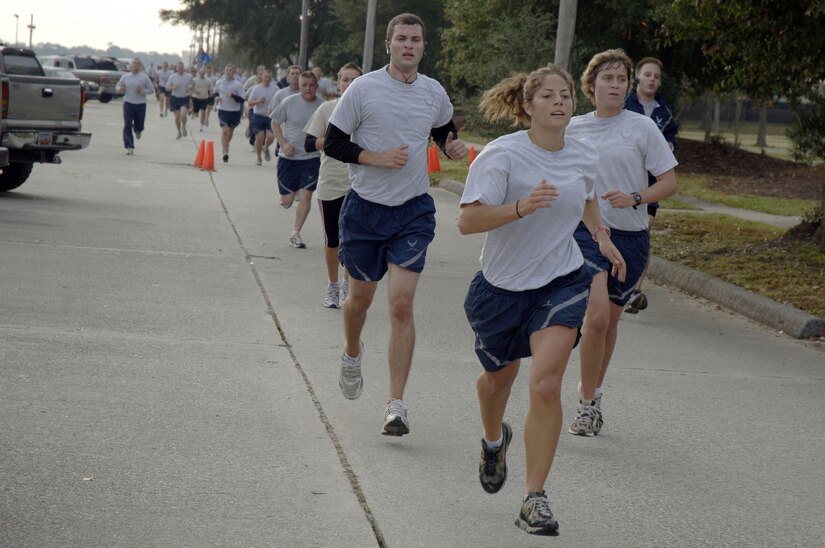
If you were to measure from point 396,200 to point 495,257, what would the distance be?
5.08ft

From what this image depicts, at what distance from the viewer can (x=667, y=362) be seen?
873cm

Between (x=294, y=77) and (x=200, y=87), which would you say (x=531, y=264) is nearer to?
(x=294, y=77)

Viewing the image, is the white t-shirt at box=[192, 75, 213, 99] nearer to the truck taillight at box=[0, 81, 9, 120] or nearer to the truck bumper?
the truck bumper

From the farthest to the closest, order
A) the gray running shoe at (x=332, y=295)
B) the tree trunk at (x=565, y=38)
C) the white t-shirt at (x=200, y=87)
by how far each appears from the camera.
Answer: the white t-shirt at (x=200, y=87), the tree trunk at (x=565, y=38), the gray running shoe at (x=332, y=295)

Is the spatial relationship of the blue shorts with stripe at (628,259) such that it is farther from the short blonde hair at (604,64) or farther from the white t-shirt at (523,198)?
A: the white t-shirt at (523,198)

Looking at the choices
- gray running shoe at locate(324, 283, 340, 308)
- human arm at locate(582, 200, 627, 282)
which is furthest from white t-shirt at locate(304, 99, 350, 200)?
human arm at locate(582, 200, 627, 282)

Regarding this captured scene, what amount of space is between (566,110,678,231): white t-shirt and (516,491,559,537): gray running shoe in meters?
2.37

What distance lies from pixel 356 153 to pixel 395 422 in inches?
55.1

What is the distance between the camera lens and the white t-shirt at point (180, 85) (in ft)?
108

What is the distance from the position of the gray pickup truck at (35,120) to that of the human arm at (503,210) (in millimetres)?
11832

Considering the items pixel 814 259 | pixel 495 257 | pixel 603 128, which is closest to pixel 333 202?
pixel 603 128

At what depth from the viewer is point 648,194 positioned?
6.61m

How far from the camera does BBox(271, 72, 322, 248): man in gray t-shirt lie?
13.0 m

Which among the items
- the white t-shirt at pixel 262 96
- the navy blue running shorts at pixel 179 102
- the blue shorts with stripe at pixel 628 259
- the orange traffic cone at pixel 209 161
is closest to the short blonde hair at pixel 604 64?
the blue shorts with stripe at pixel 628 259
